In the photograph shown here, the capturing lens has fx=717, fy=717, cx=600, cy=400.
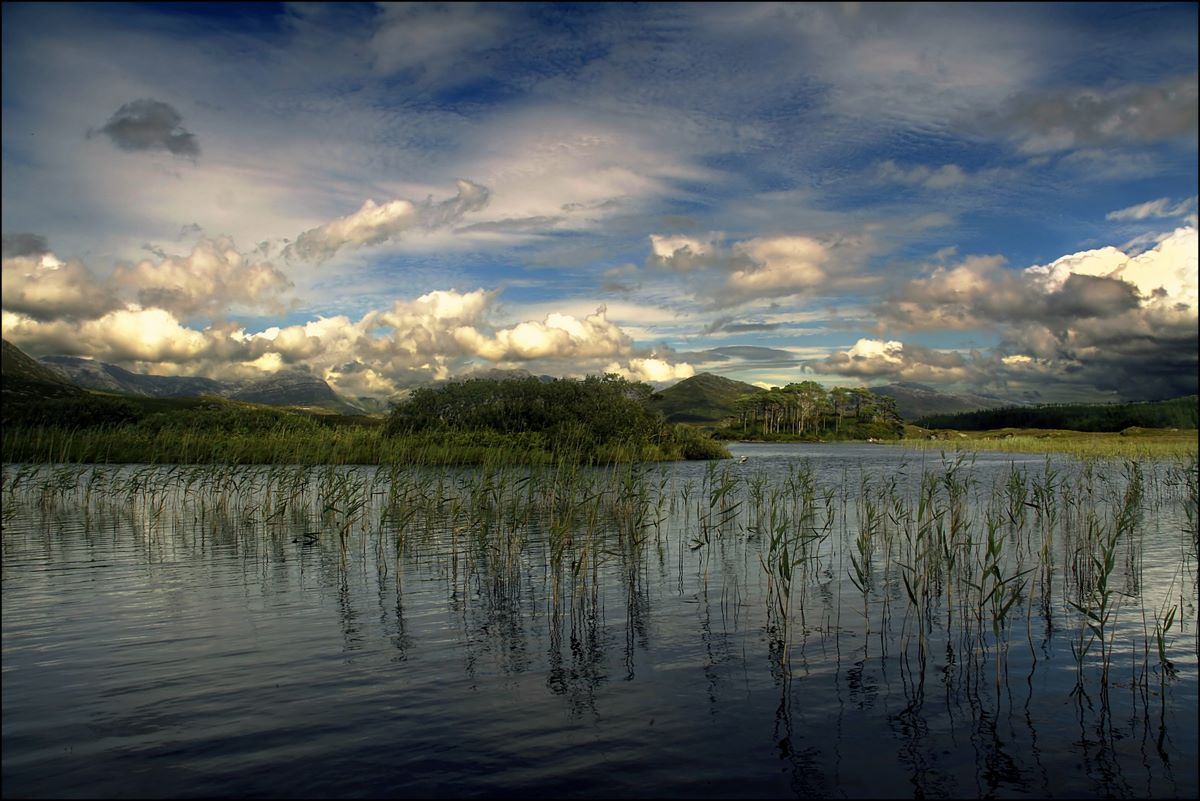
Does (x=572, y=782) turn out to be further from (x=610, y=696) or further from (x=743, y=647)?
(x=743, y=647)

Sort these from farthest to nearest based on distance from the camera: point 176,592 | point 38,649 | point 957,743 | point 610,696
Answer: point 176,592, point 38,649, point 610,696, point 957,743

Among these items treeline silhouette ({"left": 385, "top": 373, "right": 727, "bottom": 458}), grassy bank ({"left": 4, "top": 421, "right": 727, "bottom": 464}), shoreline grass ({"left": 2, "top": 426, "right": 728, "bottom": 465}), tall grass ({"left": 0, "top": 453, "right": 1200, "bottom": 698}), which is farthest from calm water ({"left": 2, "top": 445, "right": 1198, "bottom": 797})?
treeline silhouette ({"left": 385, "top": 373, "right": 727, "bottom": 458})

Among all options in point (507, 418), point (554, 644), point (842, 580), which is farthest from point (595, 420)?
point (554, 644)

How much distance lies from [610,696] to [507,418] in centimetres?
6447

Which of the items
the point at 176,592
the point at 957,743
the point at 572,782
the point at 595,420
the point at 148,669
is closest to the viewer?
the point at 572,782

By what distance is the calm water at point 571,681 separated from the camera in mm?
8844

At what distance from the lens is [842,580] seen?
1953 cm

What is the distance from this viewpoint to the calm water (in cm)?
884

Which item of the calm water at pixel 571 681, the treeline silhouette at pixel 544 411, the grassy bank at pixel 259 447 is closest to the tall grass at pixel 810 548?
the calm water at pixel 571 681

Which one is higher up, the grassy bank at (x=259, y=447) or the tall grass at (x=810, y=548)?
the grassy bank at (x=259, y=447)

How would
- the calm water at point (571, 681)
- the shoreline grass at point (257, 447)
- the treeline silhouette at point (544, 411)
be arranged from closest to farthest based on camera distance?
the calm water at point (571, 681), the shoreline grass at point (257, 447), the treeline silhouette at point (544, 411)

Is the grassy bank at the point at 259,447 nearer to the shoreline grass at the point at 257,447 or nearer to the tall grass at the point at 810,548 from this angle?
the shoreline grass at the point at 257,447

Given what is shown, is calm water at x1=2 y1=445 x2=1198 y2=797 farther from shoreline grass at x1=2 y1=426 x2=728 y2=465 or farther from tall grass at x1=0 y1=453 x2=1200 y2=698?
shoreline grass at x1=2 y1=426 x2=728 y2=465

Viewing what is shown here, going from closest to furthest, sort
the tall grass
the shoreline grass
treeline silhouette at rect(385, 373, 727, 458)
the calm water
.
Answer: the calm water < the tall grass < the shoreline grass < treeline silhouette at rect(385, 373, 727, 458)
